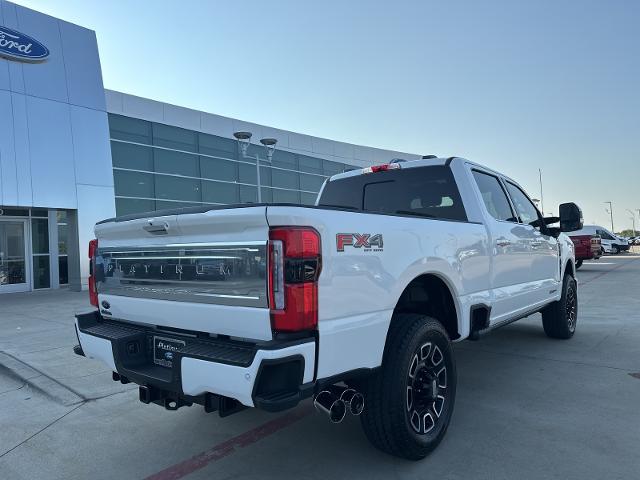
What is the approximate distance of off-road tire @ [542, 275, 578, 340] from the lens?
6270mm

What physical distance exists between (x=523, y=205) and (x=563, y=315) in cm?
182

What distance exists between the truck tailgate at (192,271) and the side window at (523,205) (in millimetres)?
3642

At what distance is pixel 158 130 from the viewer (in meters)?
21.0

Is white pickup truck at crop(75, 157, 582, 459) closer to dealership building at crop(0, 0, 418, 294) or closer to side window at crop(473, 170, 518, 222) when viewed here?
side window at crop(473, 170, 518, 222)

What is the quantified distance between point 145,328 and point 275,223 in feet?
4.64

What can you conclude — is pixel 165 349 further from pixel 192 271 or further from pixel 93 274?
pixel 93 274

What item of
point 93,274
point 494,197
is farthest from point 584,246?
point 93,274

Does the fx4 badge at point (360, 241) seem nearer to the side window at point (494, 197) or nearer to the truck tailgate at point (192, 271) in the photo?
the truck tailgate at point (192, 271)

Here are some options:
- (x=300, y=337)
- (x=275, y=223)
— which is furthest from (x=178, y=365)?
(x=275, y=223)

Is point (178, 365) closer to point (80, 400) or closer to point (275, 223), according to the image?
point (275, 223)

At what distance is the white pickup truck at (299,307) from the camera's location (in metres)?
2.36

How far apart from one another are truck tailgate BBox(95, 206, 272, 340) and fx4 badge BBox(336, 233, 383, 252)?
40cm

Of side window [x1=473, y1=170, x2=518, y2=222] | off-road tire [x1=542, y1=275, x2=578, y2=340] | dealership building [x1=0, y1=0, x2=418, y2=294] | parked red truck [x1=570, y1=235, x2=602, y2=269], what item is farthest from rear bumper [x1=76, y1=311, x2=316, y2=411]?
parked red truck [x1=570, y1=235, x2=602, y2=269]

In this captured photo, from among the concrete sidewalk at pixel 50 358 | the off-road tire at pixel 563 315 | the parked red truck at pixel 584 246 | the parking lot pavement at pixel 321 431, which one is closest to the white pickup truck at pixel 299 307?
the parking lot pavement at pixel 321 431
